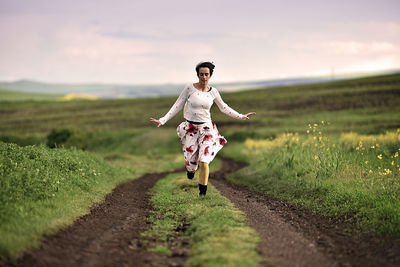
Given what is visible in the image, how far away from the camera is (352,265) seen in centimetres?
589

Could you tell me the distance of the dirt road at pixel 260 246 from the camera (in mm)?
5820

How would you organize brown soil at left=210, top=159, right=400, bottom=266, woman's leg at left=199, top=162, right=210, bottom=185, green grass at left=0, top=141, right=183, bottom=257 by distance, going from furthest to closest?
woman's leg at left=199, top=162, right=210, bottom=185 → green grass at left=0, top=141, right=183, bottom=257 → brown soil at left=210, top=159, right=400, bottom=266

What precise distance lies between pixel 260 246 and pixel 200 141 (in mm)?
4692

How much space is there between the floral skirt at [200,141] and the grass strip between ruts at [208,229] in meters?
1.10

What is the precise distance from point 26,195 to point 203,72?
196 inches

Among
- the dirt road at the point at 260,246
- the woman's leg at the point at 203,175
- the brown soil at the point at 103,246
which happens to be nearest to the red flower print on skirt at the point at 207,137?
the woman's leg at the point at 203,175

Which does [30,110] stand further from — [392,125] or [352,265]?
[352,265]

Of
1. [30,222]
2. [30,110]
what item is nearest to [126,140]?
[30,222]

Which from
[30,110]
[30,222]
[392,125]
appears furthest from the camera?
[30,110]

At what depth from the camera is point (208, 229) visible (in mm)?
7023

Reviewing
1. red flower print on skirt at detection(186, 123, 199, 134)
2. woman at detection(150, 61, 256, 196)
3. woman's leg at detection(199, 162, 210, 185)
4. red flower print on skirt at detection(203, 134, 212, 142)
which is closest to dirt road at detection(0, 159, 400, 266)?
woman's leg at detection(199, 162, 210, 185)

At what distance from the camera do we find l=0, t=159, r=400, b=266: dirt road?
5.82 metres

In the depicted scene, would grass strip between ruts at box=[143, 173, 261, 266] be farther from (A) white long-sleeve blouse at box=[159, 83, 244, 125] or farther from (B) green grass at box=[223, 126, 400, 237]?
(B) green grass at box=[223, 126, 400, 237]

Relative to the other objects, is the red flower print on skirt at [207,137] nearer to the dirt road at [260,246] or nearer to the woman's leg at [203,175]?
the woman's leg at [203,175]
